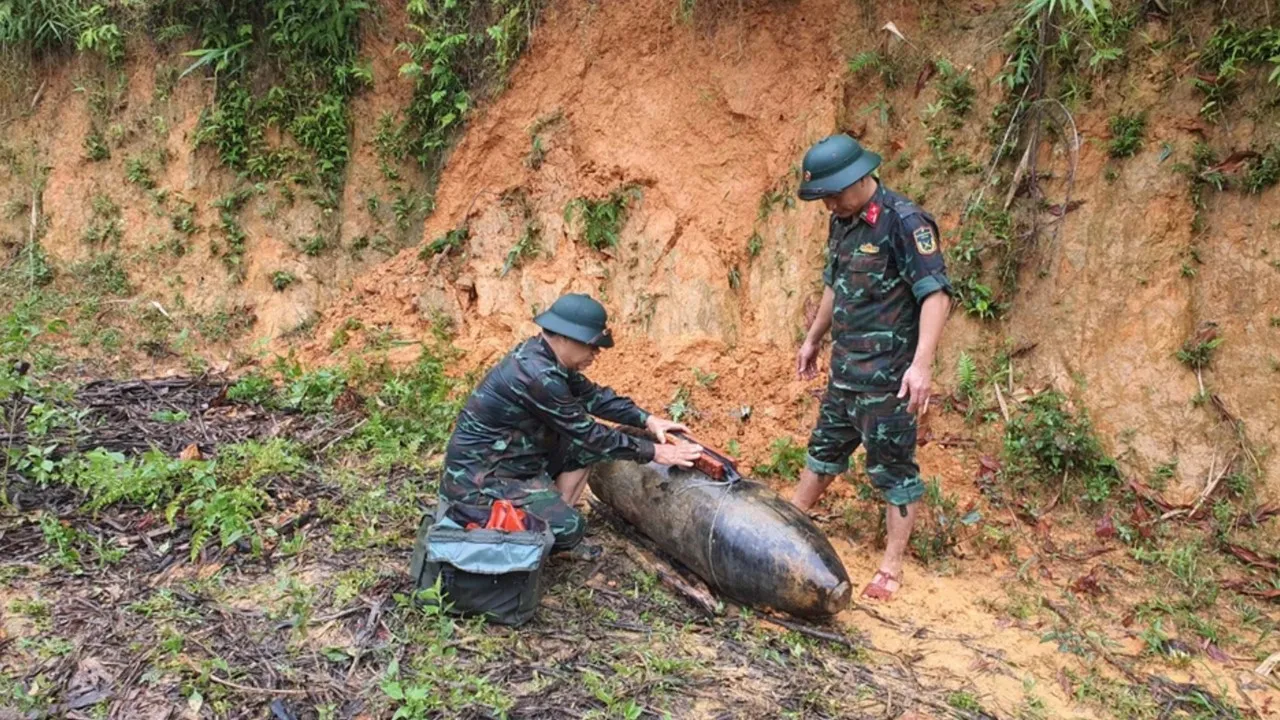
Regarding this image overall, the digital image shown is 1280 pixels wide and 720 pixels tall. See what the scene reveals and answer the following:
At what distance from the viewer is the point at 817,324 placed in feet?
15.7

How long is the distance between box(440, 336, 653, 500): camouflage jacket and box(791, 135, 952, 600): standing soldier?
45.4 inches

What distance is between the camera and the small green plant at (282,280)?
7.55 metres

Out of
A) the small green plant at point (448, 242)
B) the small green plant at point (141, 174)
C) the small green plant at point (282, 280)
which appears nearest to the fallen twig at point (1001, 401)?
the small green plant at point (448, 242)

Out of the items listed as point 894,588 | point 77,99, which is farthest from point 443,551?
point 77,99

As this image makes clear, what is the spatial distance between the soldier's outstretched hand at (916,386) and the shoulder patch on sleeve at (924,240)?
56cm

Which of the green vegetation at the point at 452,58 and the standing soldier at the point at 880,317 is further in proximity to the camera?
the green vegetation at the point at 452,58

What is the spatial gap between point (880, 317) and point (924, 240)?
45 centimetres

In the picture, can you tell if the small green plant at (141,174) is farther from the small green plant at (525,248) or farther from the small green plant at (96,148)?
the small green plant at (525,248)

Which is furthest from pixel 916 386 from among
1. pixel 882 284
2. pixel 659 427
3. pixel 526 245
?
pixel 526 245

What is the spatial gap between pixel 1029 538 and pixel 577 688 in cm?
300

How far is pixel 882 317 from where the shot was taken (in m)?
4.23

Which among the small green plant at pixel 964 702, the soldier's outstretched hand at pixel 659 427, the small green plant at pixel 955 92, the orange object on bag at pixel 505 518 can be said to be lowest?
the small green plant at pixel 964 702

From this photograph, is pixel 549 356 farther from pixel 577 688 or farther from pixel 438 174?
pixel 438 174

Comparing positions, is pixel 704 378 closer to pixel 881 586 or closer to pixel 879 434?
pixel 879 434
